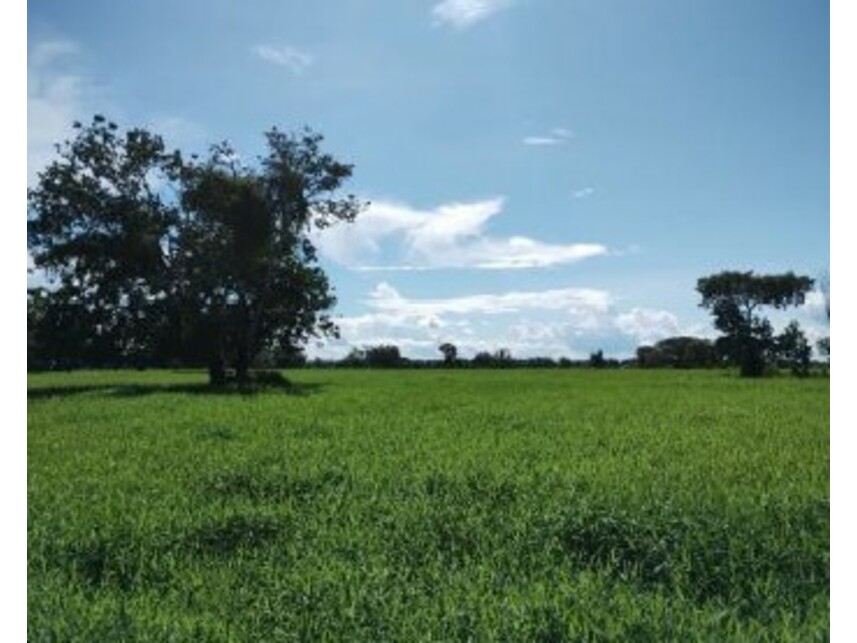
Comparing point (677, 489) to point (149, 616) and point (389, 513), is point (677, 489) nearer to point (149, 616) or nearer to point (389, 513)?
point (389, 513)

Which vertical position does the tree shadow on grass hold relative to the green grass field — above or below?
above

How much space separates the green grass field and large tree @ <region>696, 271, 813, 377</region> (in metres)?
17.7

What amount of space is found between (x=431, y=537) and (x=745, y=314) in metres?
34.1

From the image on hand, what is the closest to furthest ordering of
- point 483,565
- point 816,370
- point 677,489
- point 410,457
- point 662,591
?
point 662,591
point 483,565
point 677,489
point 410,457
point 816,370

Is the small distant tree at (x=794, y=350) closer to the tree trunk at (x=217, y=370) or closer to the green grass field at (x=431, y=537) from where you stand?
the tree trunk at (x=217, y=370)

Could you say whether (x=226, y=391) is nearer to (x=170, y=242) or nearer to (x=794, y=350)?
(x=170, y=242)

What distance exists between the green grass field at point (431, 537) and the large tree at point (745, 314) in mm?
17718

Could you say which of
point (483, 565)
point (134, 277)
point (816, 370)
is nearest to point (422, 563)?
point (483, 565)

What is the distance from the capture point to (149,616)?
5746 millimetres

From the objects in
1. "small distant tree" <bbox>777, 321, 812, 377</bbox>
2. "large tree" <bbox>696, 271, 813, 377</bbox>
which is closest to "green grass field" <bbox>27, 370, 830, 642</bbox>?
"large tree" <bbox>696, 271, 813, 377</bbox>

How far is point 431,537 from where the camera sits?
7.47 metres

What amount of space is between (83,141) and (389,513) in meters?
31.1

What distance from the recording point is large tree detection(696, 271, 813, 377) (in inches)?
1243

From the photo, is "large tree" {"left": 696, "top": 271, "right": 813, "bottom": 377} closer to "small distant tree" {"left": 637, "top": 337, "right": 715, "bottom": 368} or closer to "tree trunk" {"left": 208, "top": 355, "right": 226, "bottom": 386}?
"small distant tree" {"left": 637, "top": 337, "right": 715, "bottom": 368}
